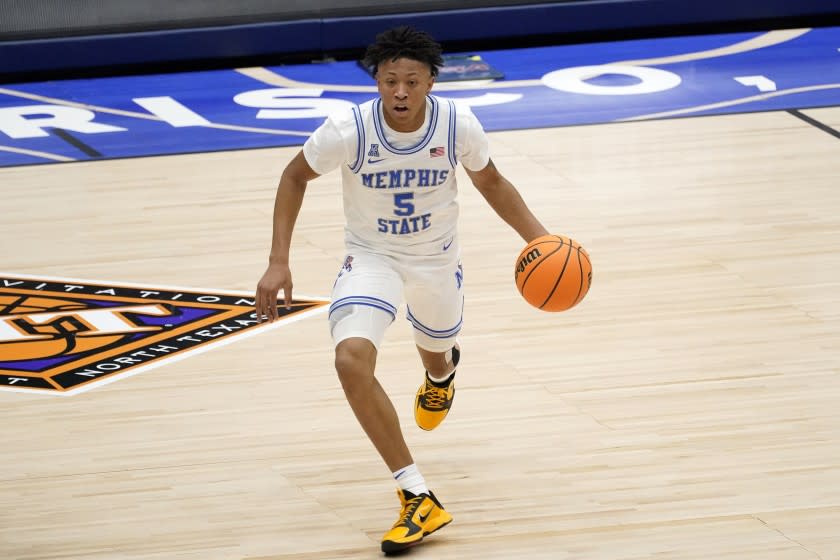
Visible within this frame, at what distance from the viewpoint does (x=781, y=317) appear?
615cm

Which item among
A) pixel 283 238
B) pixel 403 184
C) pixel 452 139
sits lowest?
pixel 283 238

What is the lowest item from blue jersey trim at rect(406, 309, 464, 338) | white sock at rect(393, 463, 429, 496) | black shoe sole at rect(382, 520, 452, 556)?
black shoe sole at rect(382, 520, 452, 556)

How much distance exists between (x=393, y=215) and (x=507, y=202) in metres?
0.43

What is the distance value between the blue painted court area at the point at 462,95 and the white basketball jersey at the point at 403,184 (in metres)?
4.91

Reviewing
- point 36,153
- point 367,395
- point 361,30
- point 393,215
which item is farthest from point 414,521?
point 361,30

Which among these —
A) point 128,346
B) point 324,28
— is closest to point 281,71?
point 324,28

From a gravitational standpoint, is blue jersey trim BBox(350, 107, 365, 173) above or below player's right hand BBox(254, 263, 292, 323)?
above

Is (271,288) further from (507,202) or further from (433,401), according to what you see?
(433,401)

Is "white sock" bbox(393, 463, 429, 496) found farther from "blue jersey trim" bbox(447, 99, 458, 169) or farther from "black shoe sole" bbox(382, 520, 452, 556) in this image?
"blue jersey trim" bbox(447, 99, 458, 169)

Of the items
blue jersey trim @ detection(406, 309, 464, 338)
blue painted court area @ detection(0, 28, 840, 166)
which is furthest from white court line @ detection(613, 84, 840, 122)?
blue jersey trim @ detection(406, 309, 464, 338)

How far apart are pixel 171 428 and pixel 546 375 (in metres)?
1.60

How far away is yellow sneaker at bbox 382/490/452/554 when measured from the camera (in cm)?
422

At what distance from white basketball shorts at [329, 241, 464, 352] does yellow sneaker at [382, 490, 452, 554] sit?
53 cm

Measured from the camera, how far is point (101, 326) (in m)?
6.34
